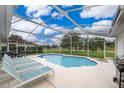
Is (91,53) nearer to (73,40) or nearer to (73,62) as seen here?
(73,40)

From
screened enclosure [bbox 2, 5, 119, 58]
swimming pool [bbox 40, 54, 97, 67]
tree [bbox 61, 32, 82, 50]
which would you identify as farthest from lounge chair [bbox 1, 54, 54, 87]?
tree [bbox 61, 32, 82, 50]

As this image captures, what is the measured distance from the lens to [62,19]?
9977 mm

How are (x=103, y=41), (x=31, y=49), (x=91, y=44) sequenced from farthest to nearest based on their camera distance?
(x=31, y=49) → (x=91, y=44) → (x=103, y=41)

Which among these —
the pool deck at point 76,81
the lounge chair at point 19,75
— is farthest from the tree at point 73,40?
the lounge chair at point 19,75

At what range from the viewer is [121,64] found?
3.27 meters

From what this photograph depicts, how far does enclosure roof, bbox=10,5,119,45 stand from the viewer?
7797 mm

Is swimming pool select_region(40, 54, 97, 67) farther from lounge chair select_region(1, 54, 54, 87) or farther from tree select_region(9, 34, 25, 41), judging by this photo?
lounge chair select_region(1, 54, 54, 87)

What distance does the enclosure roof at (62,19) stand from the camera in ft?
25.6

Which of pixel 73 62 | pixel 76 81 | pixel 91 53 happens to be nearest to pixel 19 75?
pixel 76 81

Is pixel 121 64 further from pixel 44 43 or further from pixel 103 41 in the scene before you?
pixel 44 43

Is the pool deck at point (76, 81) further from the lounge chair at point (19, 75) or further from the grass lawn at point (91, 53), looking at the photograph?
the grass lawn at point (91, 53)
